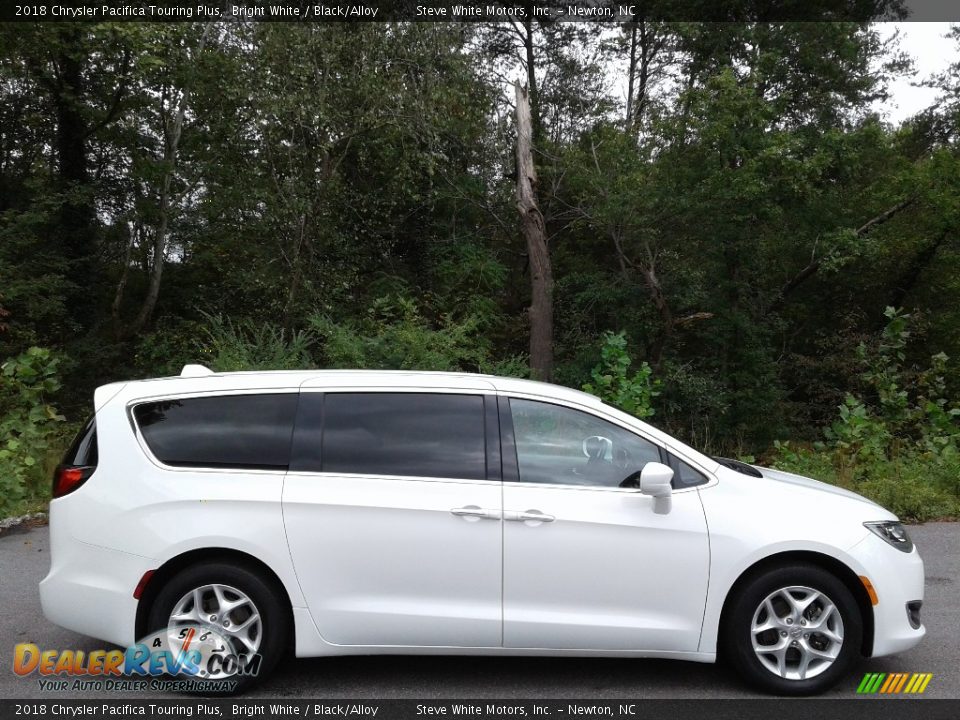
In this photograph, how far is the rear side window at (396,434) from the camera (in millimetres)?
4676

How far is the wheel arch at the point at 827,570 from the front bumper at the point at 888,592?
0.05 m

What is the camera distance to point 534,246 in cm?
1953

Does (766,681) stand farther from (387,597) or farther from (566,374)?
(566,374)

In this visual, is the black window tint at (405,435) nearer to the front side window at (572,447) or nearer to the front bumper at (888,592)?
the front side window at (572,447)

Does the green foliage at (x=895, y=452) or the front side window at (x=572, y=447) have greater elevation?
the front side window at (x=572, y=447)

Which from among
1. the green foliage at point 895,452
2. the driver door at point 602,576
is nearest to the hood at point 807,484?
the driver door at point 602,576

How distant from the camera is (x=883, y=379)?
40.4 ft

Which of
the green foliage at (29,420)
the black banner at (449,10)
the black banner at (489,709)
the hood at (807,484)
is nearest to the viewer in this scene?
the black banner at (489,709)

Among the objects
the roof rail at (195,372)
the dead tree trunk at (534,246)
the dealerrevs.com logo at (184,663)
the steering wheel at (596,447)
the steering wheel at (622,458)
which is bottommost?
the dealerrevs.com logo at (184,663)

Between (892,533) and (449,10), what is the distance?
19.7 metres

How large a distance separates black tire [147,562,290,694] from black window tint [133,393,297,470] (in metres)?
0.57

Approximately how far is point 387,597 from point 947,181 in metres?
19.9

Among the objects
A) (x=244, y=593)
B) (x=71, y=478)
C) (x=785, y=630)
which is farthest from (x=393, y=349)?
(x=785, y=630)

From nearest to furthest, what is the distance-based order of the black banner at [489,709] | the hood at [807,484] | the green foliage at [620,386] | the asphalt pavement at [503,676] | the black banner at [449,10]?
the black banner at [489,709], the asphalt pavement at [503,676], the hood at [807,484], the green foliage at [620,386], the black banner at [449,10]
